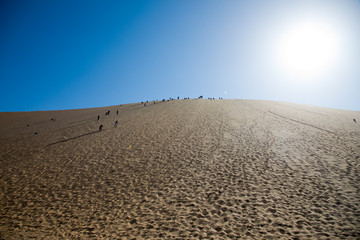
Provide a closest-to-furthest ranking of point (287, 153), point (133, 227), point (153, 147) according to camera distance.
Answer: point (133, 227) → point (287, 153) → point (153, 147)

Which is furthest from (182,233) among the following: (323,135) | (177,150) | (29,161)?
(323,135)

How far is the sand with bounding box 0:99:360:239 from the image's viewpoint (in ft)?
19.7

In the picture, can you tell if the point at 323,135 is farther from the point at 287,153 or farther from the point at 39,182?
the point at 39,182

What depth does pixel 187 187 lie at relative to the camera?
853 cm

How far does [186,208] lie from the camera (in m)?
7.06

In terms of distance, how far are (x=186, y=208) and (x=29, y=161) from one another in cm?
1242

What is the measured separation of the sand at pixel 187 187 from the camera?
6.02 meters

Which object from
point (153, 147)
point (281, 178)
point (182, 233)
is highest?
point (153, 147)

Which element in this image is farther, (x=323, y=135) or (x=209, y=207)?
(x=323, y=135)

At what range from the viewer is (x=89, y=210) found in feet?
24.0

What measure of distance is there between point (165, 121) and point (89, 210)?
51.7 feet

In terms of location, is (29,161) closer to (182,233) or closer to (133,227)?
(133,227)

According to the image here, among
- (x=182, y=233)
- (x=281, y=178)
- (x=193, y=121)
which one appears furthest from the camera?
(x=193, y=121)

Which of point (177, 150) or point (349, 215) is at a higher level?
point (177, 150)
